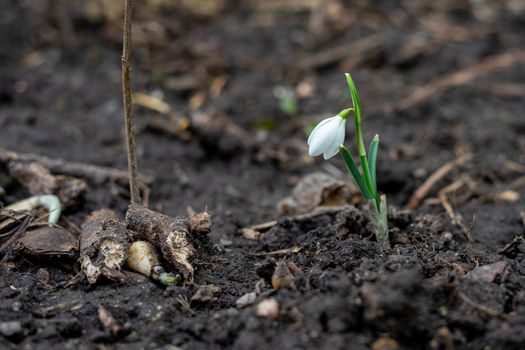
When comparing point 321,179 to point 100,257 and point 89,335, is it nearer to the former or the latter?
point 100,257

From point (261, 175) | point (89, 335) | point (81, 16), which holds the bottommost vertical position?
point (261, 175)

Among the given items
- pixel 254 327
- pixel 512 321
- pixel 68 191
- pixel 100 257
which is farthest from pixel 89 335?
pixel 512 321

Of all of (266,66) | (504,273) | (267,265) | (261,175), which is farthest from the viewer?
(266,66)

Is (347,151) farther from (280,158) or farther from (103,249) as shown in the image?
(280,158)

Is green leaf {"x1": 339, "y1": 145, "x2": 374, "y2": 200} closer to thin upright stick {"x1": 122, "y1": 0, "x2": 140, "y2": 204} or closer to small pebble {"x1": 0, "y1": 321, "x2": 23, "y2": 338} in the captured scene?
thin upright stick {"x1": 122, "y1": 0, "x2": 140, "y2": 204}

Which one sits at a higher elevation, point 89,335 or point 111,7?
point 111,7

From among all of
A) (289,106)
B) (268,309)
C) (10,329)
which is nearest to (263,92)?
(289,106)

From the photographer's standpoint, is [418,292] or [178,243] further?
[178,243]
